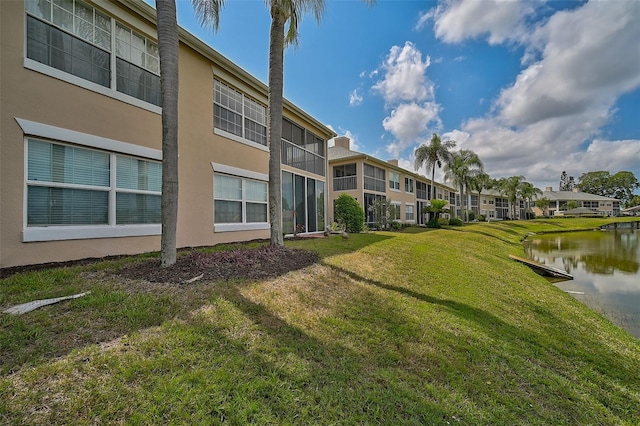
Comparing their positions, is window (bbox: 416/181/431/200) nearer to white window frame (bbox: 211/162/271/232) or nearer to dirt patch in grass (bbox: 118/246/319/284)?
white window frame (bbox: 211/162/271/232)

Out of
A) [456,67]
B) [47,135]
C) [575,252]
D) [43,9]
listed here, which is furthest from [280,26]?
[575,252]

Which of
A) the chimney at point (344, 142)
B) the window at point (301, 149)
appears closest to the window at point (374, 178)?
the chimney at point (344, 142)

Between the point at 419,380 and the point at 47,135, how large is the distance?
8.23 metres

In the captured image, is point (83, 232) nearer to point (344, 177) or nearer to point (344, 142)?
point (344, 177)

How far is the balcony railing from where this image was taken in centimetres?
2434

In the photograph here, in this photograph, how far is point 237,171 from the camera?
36.4 ft

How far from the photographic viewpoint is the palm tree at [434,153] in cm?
3231

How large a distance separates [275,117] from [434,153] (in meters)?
28.3

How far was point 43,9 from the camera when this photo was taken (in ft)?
19.5

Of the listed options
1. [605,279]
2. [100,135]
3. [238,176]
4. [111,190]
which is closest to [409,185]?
[605,279]

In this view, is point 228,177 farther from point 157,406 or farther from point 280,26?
point 157,406

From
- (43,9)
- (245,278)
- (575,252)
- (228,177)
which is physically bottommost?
(575,252)

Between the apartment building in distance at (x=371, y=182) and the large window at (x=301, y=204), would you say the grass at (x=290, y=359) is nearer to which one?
the large window at (x=301, y=204)

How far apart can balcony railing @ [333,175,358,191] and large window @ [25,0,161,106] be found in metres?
17.8
